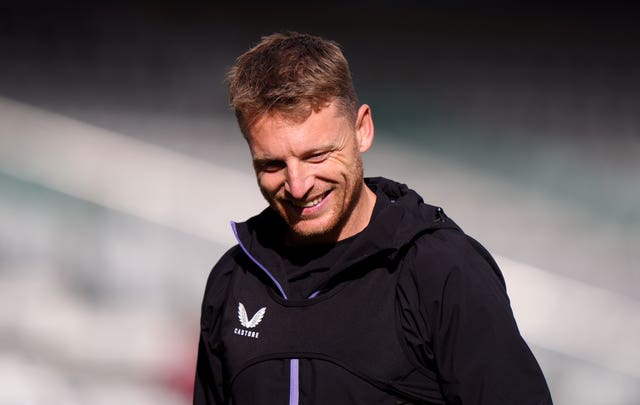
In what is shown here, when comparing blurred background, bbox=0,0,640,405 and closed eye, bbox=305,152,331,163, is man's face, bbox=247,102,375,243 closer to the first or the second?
closed eye, bbox=305,152,331,163

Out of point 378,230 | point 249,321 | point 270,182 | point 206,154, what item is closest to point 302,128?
point 270,182

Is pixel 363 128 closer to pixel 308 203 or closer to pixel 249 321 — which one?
pixel 308 203

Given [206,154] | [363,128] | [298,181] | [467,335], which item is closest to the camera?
[467,335]

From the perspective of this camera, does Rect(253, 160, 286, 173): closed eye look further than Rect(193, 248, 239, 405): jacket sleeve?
No

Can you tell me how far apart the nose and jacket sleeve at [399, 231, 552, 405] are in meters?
0.25

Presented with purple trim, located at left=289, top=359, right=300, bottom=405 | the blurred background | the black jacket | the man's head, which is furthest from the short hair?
the blurred background

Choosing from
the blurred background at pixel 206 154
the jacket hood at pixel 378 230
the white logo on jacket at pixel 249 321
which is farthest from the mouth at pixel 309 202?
the blurred background at pixel 206 154

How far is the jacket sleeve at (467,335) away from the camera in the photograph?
142 cm

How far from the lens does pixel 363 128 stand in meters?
1.69

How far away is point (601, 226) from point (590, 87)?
1.84 feet

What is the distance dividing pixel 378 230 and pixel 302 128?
247 millimetres

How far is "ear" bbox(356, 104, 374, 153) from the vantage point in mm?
1670

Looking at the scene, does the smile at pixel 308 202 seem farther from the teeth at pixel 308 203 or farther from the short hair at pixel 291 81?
the short hair at pixel 291 81

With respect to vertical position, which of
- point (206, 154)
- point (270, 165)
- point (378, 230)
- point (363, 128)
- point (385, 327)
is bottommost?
point (385, 327)
